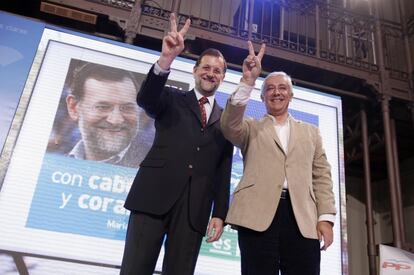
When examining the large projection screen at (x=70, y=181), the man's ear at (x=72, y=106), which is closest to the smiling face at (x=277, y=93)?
the large projection screen at (x=70, y=181)

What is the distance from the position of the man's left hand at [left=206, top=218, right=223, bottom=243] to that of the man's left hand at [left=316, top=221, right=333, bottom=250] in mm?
349

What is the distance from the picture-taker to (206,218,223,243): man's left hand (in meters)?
1.33

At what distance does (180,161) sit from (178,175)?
2.1 inches

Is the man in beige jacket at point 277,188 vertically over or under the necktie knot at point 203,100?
under

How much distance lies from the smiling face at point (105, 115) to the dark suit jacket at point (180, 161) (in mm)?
1477

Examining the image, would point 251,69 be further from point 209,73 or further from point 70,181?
point 70,181

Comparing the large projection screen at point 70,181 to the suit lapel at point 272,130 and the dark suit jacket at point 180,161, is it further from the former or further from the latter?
the suit lapel at point 272,130

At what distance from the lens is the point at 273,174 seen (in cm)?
130

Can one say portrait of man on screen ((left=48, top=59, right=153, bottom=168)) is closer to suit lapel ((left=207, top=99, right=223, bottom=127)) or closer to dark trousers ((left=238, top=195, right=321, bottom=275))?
suit lapel ((left=207, top=99, right=223, bottom=127))

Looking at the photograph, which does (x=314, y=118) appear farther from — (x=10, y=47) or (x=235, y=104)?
(x=10, y=47)

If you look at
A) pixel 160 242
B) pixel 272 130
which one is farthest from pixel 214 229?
pixel 272 130

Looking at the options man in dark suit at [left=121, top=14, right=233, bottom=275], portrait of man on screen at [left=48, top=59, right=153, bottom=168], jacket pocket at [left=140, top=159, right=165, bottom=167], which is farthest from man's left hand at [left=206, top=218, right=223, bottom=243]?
portrait of man on screen at [left=48, top=59, right=153, bottom=168]

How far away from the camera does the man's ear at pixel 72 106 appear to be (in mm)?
2844

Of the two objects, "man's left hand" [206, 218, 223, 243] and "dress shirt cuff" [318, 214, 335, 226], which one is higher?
"dress shirt cuff" [318, 214, 335, 226]
